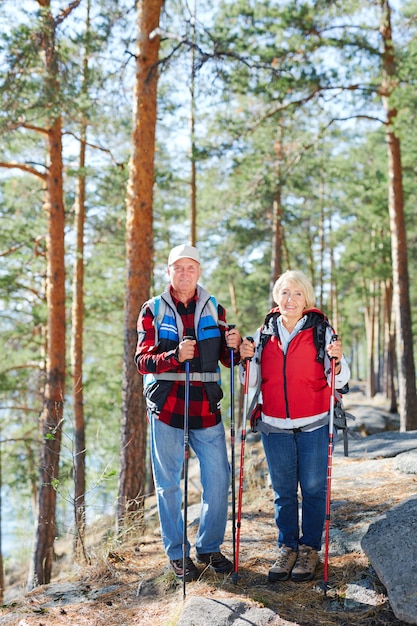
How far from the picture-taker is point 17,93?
26.1ft

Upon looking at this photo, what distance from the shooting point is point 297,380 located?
3754mm

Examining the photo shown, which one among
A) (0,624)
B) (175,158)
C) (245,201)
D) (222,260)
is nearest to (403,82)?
(245,201)

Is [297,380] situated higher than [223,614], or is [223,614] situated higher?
[297,380]

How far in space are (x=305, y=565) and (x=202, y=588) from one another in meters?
0.72

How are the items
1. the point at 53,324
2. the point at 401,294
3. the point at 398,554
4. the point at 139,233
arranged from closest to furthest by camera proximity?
1. the point at 398,554
2. the point at 139,233
3. the point at 53,324
4. the point at 401,294

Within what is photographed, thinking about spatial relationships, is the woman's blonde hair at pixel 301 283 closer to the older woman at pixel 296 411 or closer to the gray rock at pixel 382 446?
the older woman at pixel 296 411

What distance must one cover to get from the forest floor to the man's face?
1.98 m

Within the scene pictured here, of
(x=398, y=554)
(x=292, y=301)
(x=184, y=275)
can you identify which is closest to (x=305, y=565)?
(x=398, y=554)

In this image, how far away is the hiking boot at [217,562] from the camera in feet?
12.6

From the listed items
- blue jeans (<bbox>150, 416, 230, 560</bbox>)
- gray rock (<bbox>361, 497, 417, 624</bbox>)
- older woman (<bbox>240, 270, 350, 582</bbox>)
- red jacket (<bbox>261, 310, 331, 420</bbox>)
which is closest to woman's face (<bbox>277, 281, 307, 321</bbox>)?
older woman (<bbox>240, 270, 350, 582</bbox>)

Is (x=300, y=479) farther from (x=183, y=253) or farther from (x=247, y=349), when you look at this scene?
(x=183, y=253)

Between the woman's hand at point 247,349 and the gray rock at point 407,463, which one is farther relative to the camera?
the gray rock at point 407,463

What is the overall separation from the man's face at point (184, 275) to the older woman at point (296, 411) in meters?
0.56

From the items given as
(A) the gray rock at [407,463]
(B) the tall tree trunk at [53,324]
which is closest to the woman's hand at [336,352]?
(A) the gray rock at [407,463]
